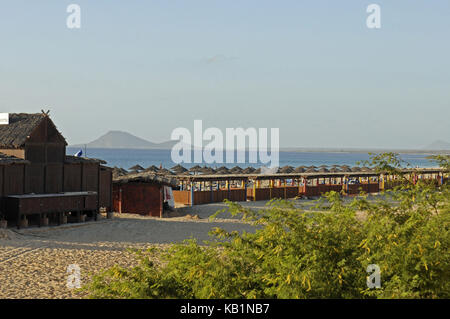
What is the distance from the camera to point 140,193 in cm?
2592

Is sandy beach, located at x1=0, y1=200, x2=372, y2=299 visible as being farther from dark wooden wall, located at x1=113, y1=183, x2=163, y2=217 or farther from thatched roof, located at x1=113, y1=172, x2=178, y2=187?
thatched roof, located at x1=113, y1=172, x2=178, y2=187

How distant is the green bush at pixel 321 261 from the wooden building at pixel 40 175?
13.7 meters

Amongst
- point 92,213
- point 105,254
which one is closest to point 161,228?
point 92,213

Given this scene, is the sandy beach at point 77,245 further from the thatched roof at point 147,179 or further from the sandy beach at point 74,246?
the thatched roof at point 147,179

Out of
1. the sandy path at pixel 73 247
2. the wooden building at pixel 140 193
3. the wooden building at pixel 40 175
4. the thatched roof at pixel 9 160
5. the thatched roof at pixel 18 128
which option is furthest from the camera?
the wooden building at pixel 140 193

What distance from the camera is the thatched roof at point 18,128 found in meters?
20.5

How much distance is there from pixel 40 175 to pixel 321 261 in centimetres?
→ 1651

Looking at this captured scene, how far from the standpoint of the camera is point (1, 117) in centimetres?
2188

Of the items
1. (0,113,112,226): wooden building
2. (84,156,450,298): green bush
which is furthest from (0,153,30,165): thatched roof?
(84,156,450,298): green bush

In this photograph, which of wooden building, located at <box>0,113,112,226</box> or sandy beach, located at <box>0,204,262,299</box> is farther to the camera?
wooden building, located at <box>0,113,112,226</box>

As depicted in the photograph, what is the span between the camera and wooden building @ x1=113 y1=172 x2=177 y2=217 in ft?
83.7

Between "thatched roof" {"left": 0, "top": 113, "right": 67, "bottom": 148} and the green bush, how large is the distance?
47.8 feet

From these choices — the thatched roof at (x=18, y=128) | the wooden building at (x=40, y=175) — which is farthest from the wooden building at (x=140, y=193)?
the thatched roof at (x=18, y=128)
